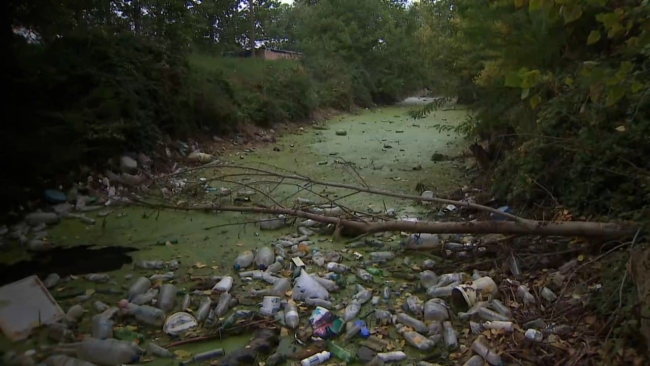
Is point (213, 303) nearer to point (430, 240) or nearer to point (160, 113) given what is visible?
point (430, 240)

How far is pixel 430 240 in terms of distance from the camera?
3.43 m

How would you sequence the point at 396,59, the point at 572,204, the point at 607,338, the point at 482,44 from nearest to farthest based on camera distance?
the point at 607,338 → the point at 572,204 → the point at 482,44 → the point at 396,59

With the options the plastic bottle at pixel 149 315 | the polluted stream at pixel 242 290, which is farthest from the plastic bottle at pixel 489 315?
the plastic bottle at pixel 149 315

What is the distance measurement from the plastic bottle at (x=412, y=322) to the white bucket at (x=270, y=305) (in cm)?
61

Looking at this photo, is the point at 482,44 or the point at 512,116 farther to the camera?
the point at 482,44

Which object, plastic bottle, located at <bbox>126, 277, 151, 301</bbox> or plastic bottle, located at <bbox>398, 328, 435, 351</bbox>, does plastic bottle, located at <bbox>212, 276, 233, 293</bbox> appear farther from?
plastic bottle, located at <bbox>398, 328, 435, 351</bbox>

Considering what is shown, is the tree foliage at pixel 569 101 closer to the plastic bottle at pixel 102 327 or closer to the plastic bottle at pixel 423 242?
the plastic bottle at pixel 423 242

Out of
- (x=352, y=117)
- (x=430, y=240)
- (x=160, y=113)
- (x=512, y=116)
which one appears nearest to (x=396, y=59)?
(x=352, y=117)

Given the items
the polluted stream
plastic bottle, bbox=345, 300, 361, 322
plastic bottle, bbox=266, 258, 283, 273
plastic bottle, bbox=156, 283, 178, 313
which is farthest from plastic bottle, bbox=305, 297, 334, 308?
plastic bottle, bbox=156, 283, 178, 313

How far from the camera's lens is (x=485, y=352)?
2.21 meters

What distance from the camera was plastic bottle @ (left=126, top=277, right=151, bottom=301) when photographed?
280cm

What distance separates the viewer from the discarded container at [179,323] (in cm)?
247

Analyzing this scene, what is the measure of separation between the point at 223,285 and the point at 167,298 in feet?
1.02

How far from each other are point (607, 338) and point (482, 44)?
10.5 ft
